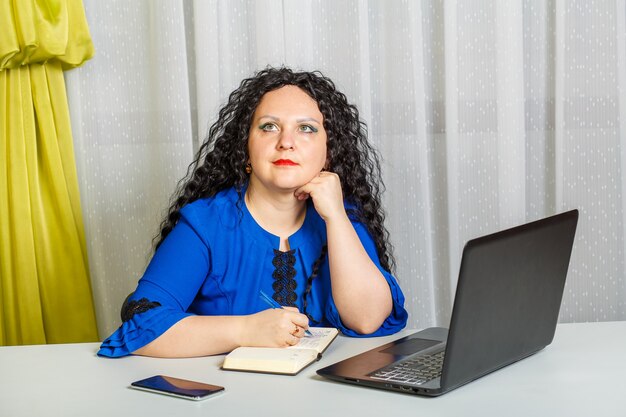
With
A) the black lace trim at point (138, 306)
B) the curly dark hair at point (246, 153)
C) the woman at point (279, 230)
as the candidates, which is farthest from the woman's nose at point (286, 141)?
the black lace trim at point (138, 306)

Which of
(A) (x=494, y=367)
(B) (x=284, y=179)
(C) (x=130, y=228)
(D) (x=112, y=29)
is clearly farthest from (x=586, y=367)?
(D) (x=112, y=29)

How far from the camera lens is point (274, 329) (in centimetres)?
145

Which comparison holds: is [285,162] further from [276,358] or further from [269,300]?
[276,358]

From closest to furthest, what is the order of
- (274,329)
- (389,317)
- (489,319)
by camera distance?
1. (489,319)
2. (274,329)
3. (389,317)

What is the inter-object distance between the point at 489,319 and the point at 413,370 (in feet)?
0.50

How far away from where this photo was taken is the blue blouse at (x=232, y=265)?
5.54 feet

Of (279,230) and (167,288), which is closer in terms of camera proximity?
(167,288)

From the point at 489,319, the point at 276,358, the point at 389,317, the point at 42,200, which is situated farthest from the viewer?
the point at 42,200

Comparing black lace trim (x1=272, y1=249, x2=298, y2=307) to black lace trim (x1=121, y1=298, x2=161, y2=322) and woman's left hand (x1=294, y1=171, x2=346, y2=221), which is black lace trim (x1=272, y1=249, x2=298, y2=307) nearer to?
woman's left hand (x1=294, y1=171, x2=346, y2=221)

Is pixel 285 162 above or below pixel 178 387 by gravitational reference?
above

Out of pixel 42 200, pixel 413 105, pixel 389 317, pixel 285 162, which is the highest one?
pixel 413 105

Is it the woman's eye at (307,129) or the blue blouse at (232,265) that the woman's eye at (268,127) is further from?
the blue blouse at (232,265)

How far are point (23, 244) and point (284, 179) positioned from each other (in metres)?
1.04

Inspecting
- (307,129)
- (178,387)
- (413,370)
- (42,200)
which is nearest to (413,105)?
(307,129)
